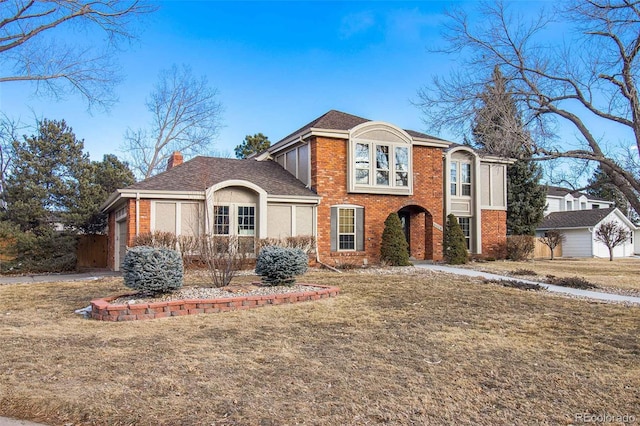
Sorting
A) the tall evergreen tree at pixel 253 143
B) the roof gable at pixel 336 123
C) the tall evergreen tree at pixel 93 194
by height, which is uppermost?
the tall evergreen tree at pixel 253 143

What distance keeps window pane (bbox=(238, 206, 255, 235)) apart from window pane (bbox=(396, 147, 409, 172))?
19.6 ft

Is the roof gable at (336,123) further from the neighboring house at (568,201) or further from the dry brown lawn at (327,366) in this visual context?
the neighboring house at (568,201)

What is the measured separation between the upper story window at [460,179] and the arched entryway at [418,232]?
6.95 ft

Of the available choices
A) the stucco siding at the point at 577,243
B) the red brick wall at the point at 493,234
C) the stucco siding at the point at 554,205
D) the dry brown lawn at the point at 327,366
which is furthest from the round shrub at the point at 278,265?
the stucco siding at the point at 554,205

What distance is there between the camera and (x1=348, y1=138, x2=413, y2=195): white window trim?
59.0ft

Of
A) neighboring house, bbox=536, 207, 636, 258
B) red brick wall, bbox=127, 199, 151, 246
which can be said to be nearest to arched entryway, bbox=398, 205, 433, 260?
red brick wall, bbox=127, 199, 151, 246

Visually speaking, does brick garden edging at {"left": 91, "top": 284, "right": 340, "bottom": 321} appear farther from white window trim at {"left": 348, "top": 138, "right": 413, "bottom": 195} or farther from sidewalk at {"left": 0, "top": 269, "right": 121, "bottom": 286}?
white window trim at {"left": 348, "top": 138, "right": 413, "bottom": 195}

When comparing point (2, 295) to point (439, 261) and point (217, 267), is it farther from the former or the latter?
point (439, 261)

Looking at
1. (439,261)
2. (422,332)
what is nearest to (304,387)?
(422,332)

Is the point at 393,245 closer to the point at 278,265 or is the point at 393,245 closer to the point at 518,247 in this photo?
the point at 518,247

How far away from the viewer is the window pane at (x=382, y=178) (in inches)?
728

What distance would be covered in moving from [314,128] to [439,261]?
734cm

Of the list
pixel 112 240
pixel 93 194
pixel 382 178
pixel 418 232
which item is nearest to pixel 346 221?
pixel 382 178

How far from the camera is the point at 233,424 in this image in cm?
364
